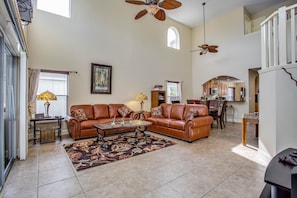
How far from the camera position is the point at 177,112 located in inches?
210

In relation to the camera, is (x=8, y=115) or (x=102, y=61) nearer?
(x=8, y=115)

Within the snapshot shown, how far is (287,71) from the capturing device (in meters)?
2.60

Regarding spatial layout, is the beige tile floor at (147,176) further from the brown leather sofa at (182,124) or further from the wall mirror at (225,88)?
the wall mirror at (225,88)

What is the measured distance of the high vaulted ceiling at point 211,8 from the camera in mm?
6750

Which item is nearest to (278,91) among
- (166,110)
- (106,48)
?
(166,110)

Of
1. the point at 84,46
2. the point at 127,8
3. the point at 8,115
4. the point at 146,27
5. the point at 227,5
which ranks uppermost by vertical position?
the point at 227,5

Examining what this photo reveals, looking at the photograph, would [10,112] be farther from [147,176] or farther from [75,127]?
[147,176]

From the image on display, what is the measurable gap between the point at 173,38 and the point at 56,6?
5631 millimetres

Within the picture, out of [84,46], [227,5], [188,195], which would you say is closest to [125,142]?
[188,195]

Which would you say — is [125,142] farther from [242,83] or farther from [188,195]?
[242,83]

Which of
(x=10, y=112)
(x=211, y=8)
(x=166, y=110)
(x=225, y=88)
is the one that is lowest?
(x=166, y=110)

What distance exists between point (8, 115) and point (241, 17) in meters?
9.20

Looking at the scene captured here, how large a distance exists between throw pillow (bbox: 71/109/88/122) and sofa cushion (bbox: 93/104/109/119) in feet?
1.60

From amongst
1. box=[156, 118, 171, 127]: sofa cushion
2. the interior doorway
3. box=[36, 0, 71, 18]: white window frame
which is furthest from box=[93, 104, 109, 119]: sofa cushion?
the interior doorway
